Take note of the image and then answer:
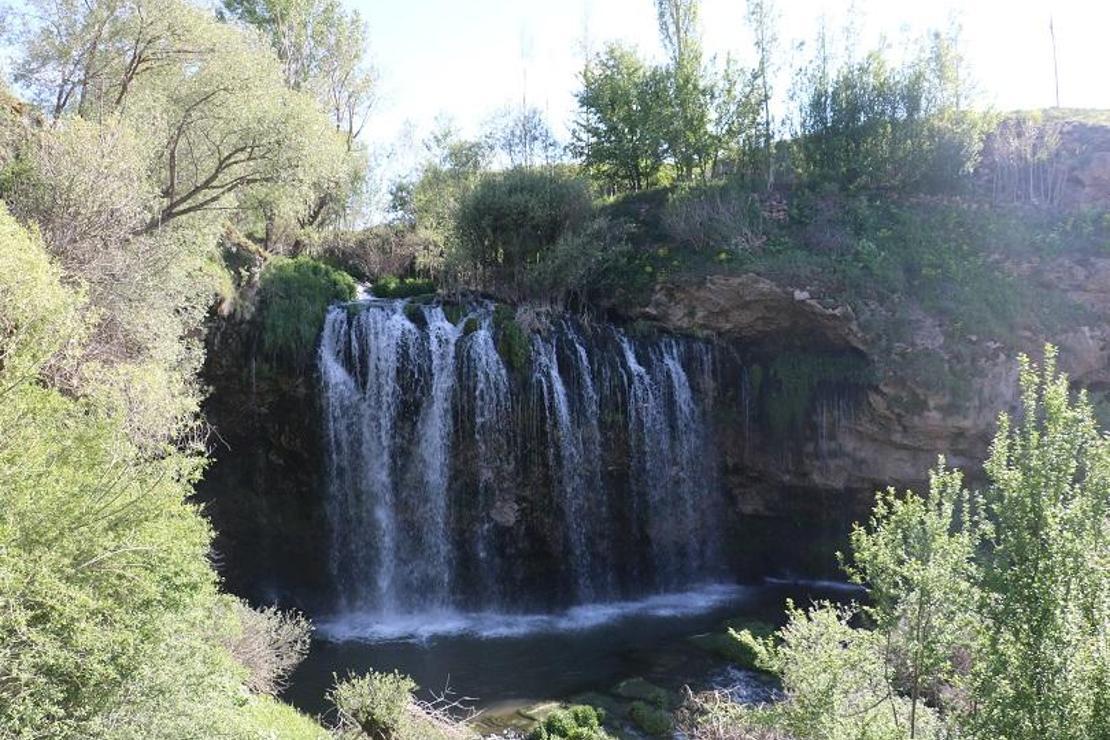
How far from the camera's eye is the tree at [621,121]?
1055 inches

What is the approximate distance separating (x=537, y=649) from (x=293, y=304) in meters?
8.90

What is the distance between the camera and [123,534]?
25.2 feet

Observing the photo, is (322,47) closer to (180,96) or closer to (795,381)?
(180,96)

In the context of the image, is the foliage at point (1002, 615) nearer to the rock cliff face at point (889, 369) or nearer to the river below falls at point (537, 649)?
the river below falls at point (537, 649)

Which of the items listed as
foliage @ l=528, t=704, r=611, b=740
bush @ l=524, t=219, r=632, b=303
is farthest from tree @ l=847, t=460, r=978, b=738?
bush @ l=524, t=219, r=632, b=303

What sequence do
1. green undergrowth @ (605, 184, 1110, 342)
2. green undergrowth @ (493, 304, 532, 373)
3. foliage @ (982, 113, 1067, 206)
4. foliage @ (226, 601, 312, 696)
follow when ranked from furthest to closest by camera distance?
foliage @ (982, 113, 1067, 206) → green undergrowth @ (605, 184, 1110, 342) → green undergrowth @ (493, 304, 532, 373) → foliage @ (226, 601, 312, 696)

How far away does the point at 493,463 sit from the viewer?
18.2 m

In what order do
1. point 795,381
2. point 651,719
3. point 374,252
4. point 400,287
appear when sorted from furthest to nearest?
point 374,252 < point 400,287 < point 795,381 < point 651,719

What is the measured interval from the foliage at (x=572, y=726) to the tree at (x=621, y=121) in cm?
1944

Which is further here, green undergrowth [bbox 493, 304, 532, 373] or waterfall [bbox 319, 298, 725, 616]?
green undergrowth [bbox 493, 304, 532, 373]

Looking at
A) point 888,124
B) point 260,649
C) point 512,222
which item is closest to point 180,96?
point 512,222

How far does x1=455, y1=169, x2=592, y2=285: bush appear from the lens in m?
21.9

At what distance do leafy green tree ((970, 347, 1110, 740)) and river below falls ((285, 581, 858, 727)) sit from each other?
765cm

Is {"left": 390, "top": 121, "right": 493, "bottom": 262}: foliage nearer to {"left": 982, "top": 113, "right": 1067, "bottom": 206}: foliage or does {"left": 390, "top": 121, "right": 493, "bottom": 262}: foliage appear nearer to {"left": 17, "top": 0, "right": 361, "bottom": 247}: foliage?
{"left": 17, "top": 0, "right": 361, "bottom": 247}: foliage
